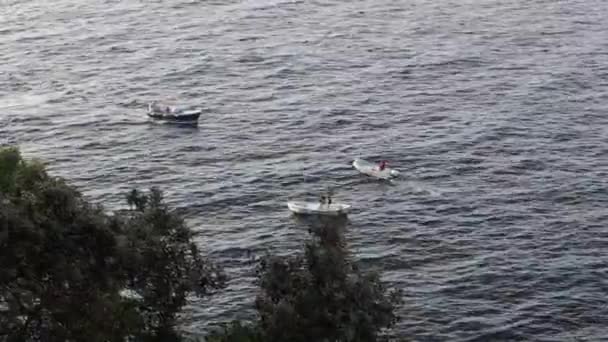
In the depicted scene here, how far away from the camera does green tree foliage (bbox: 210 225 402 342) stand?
42188mm

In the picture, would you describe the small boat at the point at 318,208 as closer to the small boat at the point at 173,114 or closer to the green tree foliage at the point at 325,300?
the small boat at the point at 173,114

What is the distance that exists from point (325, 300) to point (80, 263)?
10955 mm

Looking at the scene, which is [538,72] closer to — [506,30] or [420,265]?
[506,30]

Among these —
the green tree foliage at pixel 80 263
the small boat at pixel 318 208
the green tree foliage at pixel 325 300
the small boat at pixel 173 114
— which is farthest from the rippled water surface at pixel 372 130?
the green tree foliage at pixel 325 300

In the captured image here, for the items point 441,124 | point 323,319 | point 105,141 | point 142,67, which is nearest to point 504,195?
point 441,124

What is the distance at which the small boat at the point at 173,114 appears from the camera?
10656cm

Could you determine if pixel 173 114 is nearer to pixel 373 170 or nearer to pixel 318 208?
pixel 373 170

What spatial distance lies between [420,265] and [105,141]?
4223 cm

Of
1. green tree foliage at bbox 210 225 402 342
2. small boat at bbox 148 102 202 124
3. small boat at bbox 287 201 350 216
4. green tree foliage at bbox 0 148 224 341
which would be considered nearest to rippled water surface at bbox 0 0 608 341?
small boat at bbox 148 102 202 124

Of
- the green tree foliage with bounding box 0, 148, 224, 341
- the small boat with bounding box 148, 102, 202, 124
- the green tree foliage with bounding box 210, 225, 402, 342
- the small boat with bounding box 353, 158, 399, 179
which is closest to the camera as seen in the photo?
the green tree foliage with bounding box 0, 148, 224, 341

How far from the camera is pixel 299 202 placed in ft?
286

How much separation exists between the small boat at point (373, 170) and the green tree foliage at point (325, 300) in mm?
48554

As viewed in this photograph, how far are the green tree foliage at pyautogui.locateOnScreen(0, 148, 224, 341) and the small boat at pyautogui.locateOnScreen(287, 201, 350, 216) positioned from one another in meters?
38.1

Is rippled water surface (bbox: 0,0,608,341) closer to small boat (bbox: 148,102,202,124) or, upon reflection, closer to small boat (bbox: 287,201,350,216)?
small boat (bbox: 148,102,202,124)
